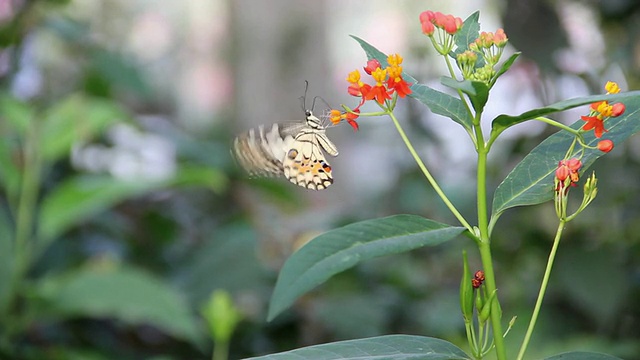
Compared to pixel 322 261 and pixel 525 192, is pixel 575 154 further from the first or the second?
pixel 322 261

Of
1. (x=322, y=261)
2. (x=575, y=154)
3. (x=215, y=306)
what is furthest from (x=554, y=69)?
(x=322, y=261)

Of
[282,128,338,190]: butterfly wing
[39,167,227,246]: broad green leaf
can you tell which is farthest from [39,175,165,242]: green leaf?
[282,128,338,190]: butterfly wing

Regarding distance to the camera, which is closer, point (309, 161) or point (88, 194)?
point (309, 161)

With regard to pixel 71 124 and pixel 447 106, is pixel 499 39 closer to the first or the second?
pixel 447 106

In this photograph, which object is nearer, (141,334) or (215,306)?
(215,306)

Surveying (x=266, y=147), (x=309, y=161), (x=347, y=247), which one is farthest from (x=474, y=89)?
(x=266, y=147)

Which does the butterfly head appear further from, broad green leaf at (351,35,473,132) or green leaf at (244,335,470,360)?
green leaf at (244,335,470,360)
